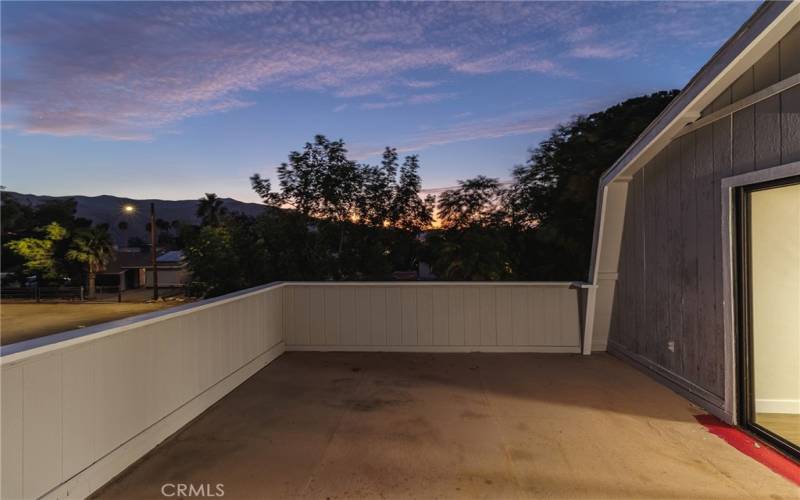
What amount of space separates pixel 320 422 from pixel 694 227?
162 inches

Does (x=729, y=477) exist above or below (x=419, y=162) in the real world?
below

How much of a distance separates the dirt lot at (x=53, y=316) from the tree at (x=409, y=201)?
12.0 metres

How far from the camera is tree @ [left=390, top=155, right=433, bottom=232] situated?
10.2 metres

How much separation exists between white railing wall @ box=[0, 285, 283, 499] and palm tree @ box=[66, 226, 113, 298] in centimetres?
3037

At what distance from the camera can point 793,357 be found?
3580 mm

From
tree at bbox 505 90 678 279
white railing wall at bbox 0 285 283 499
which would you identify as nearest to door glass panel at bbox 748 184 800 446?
white railing wall at bbox 0 285 283 499

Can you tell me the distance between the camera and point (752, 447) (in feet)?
9.80

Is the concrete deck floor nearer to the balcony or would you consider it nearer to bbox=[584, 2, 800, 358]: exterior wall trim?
the balcony

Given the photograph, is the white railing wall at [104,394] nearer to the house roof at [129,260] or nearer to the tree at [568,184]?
the tree at [568,184]

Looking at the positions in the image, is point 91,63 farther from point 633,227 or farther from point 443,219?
point 633,227

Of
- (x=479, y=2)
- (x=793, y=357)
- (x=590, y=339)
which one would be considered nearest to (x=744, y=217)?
(x=793, y=357)

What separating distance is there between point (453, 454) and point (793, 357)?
335cm

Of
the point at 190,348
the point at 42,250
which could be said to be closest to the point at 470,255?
the point at 190,348

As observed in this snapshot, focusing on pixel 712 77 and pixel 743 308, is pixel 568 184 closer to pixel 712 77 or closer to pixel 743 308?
pixel 712 77
